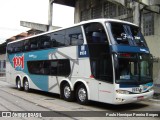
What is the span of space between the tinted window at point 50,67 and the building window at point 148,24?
28.2 feet

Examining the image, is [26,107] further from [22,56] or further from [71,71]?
[22,56]

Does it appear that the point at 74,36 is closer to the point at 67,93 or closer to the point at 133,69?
the point at 67,93

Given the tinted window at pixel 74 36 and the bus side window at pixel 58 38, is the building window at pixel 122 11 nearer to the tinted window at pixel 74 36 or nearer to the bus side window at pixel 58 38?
the bus side window at pixel 58 38

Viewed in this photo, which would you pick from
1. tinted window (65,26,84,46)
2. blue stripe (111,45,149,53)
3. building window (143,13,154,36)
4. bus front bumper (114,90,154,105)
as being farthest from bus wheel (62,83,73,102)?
building window (143,13,154,36)

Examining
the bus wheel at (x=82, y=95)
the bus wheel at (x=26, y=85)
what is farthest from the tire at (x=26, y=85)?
the bus wheel at (x=82, y=95)

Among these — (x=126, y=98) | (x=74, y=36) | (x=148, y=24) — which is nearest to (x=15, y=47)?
(x=74, y=36)

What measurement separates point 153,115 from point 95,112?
2.12m

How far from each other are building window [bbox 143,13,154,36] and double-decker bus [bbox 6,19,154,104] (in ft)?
27.0

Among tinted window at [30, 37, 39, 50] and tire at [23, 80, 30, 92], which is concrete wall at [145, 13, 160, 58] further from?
tire at [23, 80, 30, 92]

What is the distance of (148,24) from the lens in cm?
2048

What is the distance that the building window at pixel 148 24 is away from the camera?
66.2 ft

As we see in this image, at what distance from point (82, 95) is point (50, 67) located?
3.52 meters

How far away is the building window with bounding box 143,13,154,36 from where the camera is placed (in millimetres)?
20172

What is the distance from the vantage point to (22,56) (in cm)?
1909
